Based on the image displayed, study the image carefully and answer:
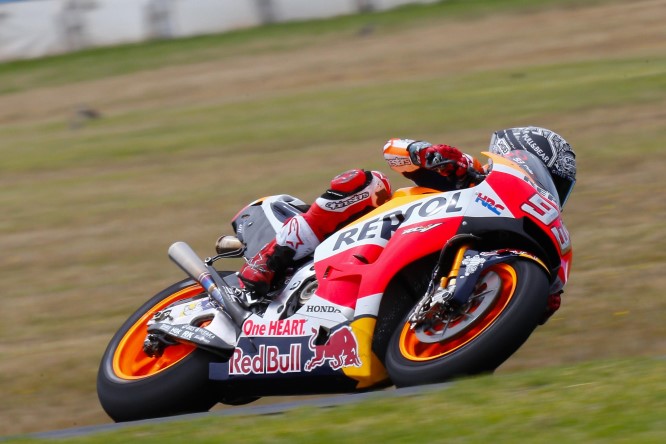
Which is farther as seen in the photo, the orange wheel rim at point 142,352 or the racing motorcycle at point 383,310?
the orange wheel rim at point 142,352

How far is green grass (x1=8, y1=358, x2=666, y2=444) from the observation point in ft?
12.5

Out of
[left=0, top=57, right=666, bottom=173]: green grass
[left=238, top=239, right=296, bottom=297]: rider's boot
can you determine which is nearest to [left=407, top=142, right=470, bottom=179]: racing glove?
[left=238, top=239, right=296, bottom=297]: rider's boot

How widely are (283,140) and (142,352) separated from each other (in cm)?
878

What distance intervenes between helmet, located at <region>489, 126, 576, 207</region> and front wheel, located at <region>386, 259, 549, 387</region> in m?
0.93

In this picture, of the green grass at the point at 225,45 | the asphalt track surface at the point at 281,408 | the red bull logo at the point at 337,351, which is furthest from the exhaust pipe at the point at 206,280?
the green grass at the point at 225,45

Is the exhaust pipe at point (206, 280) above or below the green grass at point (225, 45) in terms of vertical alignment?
above

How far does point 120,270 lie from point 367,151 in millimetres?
4714

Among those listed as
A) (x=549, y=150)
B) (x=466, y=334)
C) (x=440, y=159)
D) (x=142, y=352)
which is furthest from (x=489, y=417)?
(x=142, y=352)

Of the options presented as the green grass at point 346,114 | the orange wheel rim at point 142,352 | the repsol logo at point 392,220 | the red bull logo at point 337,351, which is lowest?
the green grass at point 346,114

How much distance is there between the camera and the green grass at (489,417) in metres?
3.80

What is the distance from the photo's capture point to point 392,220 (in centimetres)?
542

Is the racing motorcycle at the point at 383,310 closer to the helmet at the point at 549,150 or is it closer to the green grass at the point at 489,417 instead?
the helmet at the point at 549,150

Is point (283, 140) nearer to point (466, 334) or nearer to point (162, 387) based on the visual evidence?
point (162, 387)

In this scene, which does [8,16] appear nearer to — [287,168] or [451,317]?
[287,168]
